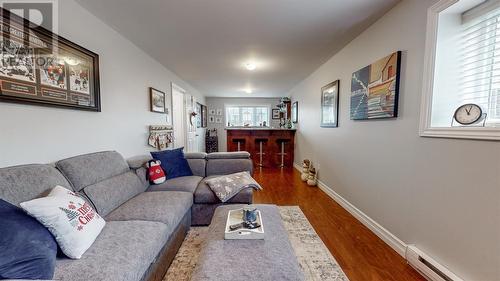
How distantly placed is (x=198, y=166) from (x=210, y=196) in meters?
0.77

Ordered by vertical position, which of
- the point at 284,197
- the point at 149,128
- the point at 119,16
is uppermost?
the point at 119,16

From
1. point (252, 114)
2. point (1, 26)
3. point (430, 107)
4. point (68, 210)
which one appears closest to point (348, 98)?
point (430, 107)

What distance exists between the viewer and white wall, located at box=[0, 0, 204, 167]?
142 cm

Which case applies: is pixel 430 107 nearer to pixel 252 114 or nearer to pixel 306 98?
pixel 306 98

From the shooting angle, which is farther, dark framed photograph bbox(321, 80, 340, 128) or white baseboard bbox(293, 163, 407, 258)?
dark framed photograph bbox(321, 80, 340, 128)

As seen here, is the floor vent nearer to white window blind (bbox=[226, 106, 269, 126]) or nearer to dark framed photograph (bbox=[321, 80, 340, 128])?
dark framed photograph (bbox=[321, 80, 340, 128])

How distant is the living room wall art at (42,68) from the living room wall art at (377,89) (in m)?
2.90

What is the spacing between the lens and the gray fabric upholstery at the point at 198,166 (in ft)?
9.53

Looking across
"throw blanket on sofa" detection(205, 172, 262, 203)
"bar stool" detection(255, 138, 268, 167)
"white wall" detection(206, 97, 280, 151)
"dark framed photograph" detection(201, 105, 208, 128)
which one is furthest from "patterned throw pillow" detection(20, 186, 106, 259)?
"white wall" detection(206, 97, 280, 151)

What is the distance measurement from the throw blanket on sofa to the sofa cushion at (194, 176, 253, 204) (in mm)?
45

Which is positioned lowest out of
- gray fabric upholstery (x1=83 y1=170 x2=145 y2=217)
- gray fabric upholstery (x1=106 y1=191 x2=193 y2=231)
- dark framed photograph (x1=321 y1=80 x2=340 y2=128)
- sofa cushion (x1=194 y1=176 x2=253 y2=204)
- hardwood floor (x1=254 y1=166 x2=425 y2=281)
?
hardwood floor (x1=254 y1=166 x2=425 y2=281)

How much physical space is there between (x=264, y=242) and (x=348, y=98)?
2304mm

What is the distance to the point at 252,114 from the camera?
8430 millimetres

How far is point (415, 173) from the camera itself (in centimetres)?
171
